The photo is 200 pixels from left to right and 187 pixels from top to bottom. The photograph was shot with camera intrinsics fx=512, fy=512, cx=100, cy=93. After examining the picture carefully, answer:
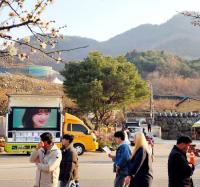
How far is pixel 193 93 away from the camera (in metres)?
101

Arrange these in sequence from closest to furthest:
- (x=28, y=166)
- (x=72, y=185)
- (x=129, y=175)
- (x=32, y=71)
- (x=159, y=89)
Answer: (x=129, y=175)
(x=72, y=185)
(x=28, y=166)
(x=32, y=71)
(x=159, y=89)

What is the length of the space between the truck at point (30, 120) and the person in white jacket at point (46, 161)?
52.6ft

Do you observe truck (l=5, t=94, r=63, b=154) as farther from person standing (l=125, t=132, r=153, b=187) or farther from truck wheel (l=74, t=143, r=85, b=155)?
person standing (l=125, t=132, r=153, b=187)

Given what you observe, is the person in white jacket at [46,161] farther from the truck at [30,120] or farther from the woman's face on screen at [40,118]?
the woman's face on screen at [40,118]

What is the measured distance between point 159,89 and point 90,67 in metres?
58.8

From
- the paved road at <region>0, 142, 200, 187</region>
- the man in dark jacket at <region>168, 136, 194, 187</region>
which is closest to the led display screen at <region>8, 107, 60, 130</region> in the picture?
the paved road at <region>0, 142, 200, 187</region>

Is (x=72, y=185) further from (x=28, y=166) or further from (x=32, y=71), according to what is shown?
(x=32, y=71)

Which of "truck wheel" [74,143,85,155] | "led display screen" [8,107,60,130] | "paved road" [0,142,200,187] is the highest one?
"led display screen" [8,107,60,130]

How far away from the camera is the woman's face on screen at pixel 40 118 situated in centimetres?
2434

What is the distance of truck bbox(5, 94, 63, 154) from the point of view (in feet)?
78.5

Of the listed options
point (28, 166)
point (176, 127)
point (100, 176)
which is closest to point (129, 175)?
point (100, 176)

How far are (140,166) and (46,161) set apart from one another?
1.52 meters

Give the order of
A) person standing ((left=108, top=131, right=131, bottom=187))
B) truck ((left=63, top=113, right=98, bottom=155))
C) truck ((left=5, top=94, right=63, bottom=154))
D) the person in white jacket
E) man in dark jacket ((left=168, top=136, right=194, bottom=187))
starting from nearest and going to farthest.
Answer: man in dark jacket ((left=168, top=136, right=194, bottom=187)), the person in white jacket, person standing ((left=108, top=131, right=131, bottom=187)), truck ((left=5, top=94, right=63, bottom=154)), truck ((left=63, top=113, right=98, bottom=155))

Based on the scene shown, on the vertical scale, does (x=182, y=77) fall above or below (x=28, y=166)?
above
